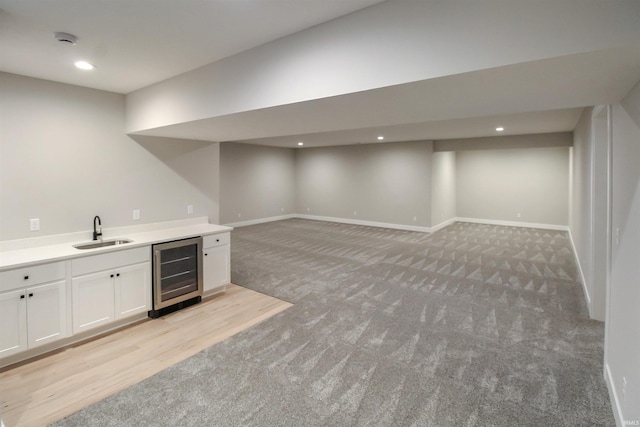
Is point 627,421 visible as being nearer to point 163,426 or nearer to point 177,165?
point 163,426

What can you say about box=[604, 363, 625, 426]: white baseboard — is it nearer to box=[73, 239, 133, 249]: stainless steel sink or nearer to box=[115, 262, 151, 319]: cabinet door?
box=[115, 262, 151, 319]: cabinet door

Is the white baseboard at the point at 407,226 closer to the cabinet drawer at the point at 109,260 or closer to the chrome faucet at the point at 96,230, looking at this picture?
the chrome faucet at the point at 96,230

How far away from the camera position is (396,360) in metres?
2.65

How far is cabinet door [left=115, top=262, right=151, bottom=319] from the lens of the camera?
3.15m

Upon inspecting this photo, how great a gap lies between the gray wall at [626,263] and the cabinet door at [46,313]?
404cm

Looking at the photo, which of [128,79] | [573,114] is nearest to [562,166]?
[573,114]

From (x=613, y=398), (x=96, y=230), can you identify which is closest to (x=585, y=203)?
(x=613, y=398)

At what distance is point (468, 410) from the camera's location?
6.81ft

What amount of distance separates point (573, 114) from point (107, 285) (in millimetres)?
6406

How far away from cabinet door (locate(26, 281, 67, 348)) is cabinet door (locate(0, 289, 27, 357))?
0.12 ft

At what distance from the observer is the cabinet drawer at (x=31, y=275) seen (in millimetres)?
2446

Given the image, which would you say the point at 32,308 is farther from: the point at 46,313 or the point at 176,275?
the point at 176,275

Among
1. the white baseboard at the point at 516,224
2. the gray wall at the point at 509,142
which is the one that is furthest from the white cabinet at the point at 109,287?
the white baseboard at the point at 516,224

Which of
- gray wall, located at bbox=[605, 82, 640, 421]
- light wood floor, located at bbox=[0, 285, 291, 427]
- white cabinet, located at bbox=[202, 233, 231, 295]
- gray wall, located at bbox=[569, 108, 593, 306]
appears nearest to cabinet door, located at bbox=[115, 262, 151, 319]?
light wood floor, located at bbox=[0, 285, 291, 427]
